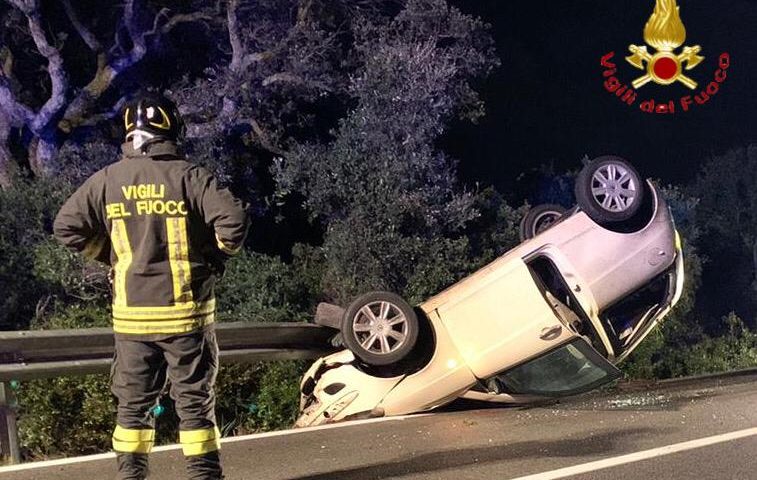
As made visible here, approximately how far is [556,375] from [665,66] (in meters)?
11.2

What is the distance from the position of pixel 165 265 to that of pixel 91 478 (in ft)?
5.02

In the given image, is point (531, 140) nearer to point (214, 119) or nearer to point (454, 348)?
point (214, 119)

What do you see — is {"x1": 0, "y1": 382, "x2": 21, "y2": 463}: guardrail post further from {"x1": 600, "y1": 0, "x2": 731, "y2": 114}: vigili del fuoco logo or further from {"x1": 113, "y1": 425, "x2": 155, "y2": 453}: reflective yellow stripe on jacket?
{"x1": 600, "y1": 0, "x2": 731, "y2": 114}: vigili del fuoco logo

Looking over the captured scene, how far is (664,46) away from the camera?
1523 cm

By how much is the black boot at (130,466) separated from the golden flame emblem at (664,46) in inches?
463

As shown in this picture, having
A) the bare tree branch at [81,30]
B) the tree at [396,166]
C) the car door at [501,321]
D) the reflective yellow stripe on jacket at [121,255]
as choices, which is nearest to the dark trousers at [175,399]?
the reflective yellow stripe on jacket at [121,255]

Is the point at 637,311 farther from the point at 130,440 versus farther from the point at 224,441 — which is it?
the point at 130,440

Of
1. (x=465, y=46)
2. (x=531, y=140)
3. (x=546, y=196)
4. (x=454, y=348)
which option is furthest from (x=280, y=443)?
(x=531, y=140)

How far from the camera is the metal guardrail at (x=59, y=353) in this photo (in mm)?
5527

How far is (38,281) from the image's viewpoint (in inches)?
334

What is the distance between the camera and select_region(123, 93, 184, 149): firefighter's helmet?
4.05 m

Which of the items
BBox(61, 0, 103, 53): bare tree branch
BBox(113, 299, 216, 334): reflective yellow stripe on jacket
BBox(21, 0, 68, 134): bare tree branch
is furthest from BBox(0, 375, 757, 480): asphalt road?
BBox(61, 0, 103, 53): bare tree branch

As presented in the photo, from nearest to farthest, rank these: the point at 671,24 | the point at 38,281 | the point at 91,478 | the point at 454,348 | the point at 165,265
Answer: the point at 165,265, the point at 91,478, the point at 454,348, the point at 38,281, the point at 671,24

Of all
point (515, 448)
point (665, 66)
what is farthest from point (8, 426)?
point (665, 66)
